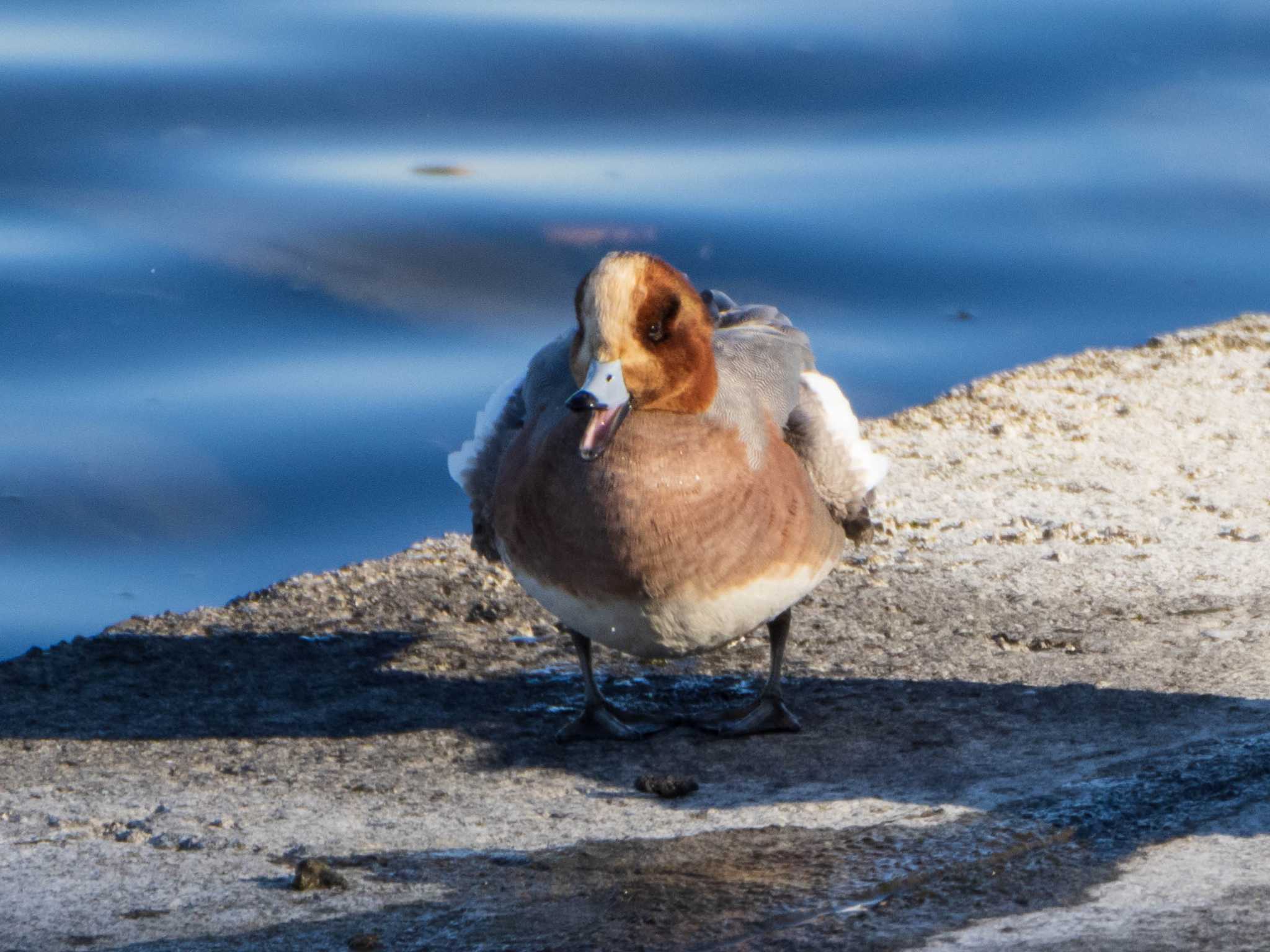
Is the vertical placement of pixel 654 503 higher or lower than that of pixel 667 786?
higher

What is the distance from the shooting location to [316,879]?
3049 millimetres

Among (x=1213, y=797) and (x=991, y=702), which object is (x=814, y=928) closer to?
(x=1213, y=797)

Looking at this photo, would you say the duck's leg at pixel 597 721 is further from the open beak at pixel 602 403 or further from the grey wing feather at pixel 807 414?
the grey wing feather at pixel 807 414

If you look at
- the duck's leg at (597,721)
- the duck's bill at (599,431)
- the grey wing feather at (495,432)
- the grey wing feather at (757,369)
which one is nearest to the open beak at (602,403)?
the duck's bill at (599,431)

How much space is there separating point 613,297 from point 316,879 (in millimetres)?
1345

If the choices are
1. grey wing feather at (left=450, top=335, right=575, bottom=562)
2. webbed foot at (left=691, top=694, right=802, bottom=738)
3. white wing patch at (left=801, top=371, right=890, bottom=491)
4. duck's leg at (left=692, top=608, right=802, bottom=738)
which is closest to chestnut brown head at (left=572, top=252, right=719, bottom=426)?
grey wing feather at (left=450, top=335, right=575, bottom=562)

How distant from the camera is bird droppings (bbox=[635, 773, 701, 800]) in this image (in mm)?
3535

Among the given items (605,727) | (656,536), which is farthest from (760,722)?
(656,536)

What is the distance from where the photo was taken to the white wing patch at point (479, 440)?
14.4ft

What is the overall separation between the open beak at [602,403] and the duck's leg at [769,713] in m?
0.63

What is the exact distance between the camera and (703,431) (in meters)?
3.83

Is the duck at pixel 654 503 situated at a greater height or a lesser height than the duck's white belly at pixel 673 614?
greater

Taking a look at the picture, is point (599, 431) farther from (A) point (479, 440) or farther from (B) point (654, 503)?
(A) point (479, 440)

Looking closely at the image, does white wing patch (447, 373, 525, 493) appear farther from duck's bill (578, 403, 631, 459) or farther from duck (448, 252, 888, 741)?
duck's bill (578, 403, 631, 459)
